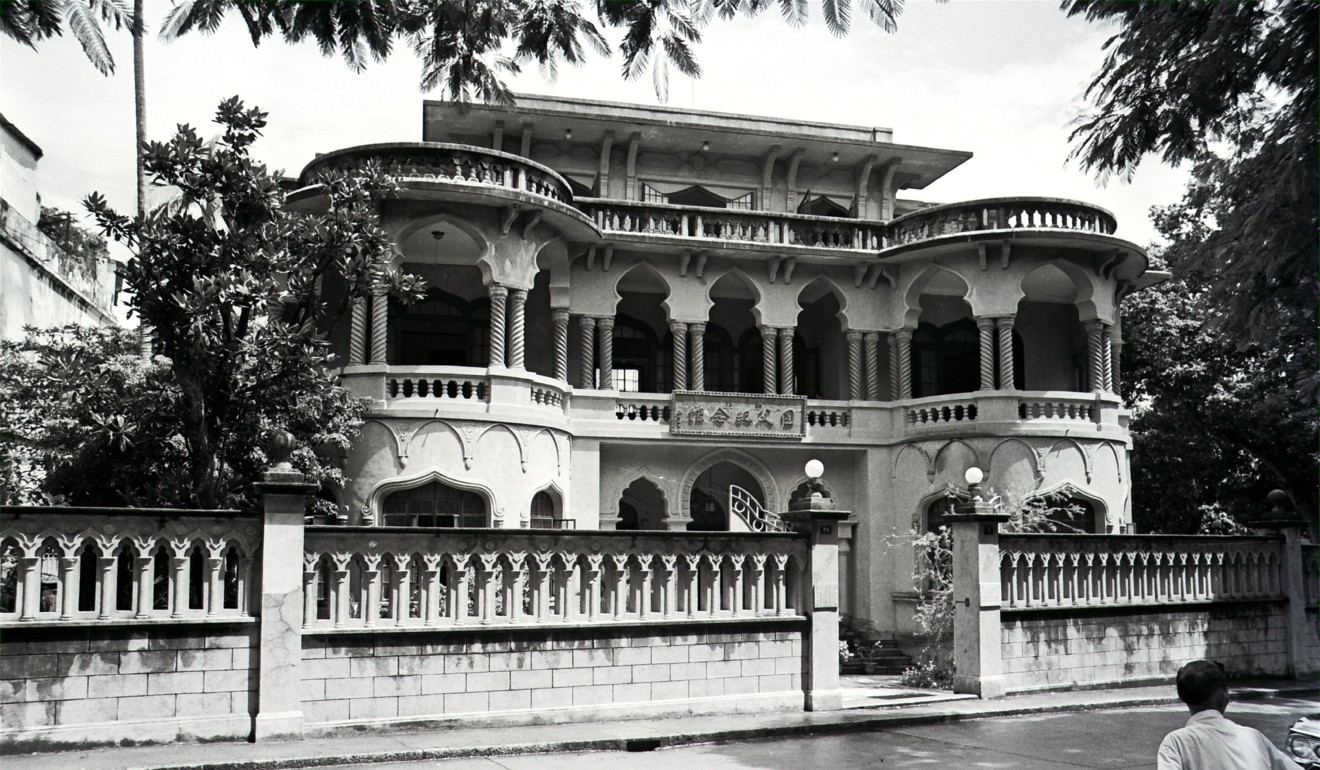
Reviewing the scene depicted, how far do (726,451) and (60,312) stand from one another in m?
16.5

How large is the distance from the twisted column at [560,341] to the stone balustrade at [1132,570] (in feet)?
32.0

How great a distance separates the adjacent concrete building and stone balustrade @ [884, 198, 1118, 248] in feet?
61.4

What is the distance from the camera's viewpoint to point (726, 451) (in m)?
24.3

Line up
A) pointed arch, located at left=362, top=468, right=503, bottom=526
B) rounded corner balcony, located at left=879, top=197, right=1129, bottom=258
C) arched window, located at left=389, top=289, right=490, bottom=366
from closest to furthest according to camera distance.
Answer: pointed arch, located at left=362, top=468, right=503, bottom=526, arched window, located at left=389, top=289, right=490, bottom=366, rounded corner balcony, located at left=879, top=197, right=1129, bottom=258

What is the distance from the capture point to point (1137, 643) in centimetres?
1717

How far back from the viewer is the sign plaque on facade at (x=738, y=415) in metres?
23.6

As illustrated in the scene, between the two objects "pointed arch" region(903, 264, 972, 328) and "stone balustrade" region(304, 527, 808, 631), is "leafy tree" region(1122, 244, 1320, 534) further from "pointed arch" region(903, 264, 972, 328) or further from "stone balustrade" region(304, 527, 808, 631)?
"stone balustrade" region(304, 527, 808, 631)

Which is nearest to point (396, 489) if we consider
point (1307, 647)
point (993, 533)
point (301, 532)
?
point (301, 532)

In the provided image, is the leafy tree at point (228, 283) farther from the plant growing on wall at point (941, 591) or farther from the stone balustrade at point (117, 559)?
the plant growing on wall at point (941, 591)

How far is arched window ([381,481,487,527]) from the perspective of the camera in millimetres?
20312

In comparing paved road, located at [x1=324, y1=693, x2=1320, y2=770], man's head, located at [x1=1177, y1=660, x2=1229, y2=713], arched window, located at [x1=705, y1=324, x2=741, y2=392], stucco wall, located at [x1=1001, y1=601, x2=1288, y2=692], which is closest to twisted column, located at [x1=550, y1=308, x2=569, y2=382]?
arched window, located at [x1=705, y1=324, x2=741, y2=392]

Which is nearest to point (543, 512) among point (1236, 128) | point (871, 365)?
point (871, 365)

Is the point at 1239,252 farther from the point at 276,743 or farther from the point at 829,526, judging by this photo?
the point at 276,743

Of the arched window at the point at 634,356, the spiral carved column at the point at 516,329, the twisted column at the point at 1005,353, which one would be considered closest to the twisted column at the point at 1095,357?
the twisted column at the point at 1005,353
